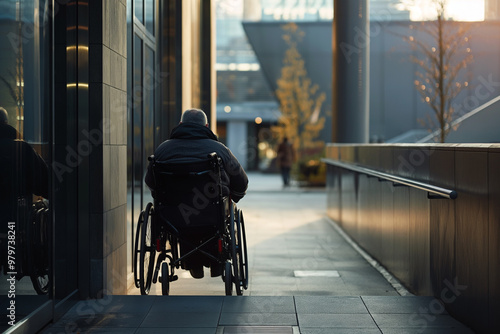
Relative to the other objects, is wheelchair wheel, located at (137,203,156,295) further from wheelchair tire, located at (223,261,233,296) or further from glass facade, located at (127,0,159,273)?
glass facade, located at (127,0,159,273)

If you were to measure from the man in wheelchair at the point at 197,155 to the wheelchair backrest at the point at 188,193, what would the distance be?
0.05 m

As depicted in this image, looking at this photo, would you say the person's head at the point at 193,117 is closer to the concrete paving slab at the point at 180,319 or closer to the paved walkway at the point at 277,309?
the paved walkway at the point at 277,309

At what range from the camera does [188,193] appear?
6016mm

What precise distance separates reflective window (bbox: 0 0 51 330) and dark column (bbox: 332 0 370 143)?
1040 centimetres

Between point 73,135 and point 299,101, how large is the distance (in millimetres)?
27306

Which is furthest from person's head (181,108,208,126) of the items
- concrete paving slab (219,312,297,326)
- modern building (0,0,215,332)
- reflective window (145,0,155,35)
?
reflective window (145,0,155,35)

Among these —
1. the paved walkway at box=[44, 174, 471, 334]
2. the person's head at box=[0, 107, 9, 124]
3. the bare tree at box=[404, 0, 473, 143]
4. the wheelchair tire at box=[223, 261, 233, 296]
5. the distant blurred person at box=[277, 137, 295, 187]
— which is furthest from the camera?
the distant blurred person at box=[277, 137, 295, 187]

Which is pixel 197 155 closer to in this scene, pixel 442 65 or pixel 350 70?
pixel 442 65

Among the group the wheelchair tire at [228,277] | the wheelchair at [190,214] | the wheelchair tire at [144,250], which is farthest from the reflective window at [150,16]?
the wheelchair tire at [228,277]

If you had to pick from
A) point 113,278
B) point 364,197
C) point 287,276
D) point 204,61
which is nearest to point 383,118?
point 204,61

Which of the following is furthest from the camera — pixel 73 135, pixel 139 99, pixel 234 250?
pixel 139 99

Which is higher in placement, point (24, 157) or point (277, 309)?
point (24, 157)

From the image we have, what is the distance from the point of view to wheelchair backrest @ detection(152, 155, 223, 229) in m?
5.95

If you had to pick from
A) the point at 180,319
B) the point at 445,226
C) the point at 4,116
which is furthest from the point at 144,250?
the point at 445,226
